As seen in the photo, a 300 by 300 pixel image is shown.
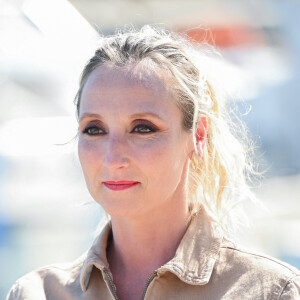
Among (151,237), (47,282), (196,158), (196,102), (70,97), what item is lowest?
(47,282)

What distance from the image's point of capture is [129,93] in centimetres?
162

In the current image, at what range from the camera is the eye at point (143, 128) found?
1.61 metres

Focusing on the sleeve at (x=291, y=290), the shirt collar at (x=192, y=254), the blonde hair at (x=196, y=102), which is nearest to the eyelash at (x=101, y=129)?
the blonde hair at (x=196, y=102)

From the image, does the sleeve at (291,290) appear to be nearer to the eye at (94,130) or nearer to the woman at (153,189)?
the woman at (153,189)

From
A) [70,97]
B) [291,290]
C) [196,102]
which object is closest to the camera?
[291,290]

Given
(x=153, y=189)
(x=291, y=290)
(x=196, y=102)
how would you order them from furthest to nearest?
(x=196, y=102), (x=153, y=189), (x=291, y=290)

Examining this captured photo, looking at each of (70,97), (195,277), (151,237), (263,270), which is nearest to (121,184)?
(151,237)

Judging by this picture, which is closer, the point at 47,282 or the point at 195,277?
the point at 195,277

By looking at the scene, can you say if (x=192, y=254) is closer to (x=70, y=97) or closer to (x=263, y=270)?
(x=263, y=270)

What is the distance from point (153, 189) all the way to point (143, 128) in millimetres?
146

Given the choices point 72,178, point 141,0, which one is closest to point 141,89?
point 72,178

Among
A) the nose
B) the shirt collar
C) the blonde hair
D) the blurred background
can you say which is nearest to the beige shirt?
the shirt collar

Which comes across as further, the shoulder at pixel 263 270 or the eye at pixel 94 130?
the eye at pixel 94 130

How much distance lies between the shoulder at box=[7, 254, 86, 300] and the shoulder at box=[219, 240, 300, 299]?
1.29 ft
